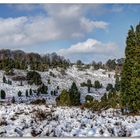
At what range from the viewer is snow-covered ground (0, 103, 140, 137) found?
1705 cm

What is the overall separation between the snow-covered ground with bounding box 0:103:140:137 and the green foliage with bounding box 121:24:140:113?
1463 millimetres

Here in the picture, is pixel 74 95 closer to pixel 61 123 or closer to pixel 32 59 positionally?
pixel 32 59

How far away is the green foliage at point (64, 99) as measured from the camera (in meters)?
24.2

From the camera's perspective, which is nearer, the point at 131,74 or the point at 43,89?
the point at 131,74

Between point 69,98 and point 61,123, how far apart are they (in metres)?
→ 8.28

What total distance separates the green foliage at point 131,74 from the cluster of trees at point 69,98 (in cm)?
306

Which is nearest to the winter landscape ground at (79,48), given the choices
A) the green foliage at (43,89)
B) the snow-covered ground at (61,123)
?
the snow-covered ground at (61,123)

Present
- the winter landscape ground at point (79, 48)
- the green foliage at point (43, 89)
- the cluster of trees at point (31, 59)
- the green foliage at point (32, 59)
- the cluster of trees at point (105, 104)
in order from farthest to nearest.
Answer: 1. the green foliage at point (43, 89)
2. the green foliage at point (32, 59)
3. the cluster of trees at point (31, 59)
4. the cluster of trees at point (105, 104)
5. the winter landscape ground at point (79, 48)

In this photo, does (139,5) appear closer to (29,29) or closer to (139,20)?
(139,20)

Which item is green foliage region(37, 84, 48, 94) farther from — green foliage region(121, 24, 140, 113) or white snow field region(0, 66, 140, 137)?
white snow field region(0, 66, 140, 137)

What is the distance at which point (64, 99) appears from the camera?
25562mm

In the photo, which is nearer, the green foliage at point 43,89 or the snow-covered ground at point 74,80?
the snow-covered ground at point 74,80

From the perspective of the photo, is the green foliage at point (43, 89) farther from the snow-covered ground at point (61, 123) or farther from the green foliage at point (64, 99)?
the snow-covered ground at point (61, 123)

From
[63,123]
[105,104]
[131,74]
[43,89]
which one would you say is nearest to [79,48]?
[131,74]
